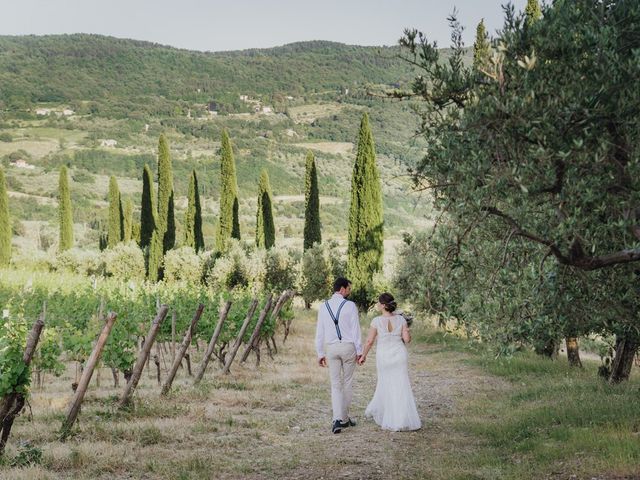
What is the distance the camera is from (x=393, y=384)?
11297mm

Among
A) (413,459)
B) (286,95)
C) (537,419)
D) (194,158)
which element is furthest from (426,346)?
(286,95)

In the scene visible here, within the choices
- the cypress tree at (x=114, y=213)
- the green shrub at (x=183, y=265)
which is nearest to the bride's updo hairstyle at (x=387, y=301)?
the green shrub at (x=183, y=265)

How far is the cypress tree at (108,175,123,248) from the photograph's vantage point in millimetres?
59281

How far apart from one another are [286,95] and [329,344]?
191199mm

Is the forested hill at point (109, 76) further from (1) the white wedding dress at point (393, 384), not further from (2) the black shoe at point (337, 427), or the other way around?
(2) the black shoe at point (337, 427)

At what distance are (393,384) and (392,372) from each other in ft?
0.68

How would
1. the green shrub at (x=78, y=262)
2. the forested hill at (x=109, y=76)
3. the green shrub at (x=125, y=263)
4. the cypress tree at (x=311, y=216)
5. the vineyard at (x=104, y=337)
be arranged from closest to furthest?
the vineyard at (x=104, y=337) < the cypress tree at (x=311, y=216) < the green shrub at (x=125, y=263) < the green shrub at (x=78, y=262) < the forested hill at (x=109, y=76)

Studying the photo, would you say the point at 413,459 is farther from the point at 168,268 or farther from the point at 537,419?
the point at 168,268

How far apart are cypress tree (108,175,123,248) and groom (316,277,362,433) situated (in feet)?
168

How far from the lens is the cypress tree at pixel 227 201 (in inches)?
1966

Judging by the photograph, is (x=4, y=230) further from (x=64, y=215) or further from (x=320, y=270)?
(x=320, y=270)

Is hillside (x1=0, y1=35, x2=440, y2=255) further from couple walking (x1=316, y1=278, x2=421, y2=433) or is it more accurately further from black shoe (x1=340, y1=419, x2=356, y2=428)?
couple walking (x1=316, y1=278, x2=421, y2=433)

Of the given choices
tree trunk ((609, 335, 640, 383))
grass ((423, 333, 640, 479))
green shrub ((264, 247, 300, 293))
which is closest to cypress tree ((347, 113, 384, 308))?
green shrub ((264, 247, 300, 293))

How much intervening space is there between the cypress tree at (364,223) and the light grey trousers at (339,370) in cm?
2544
